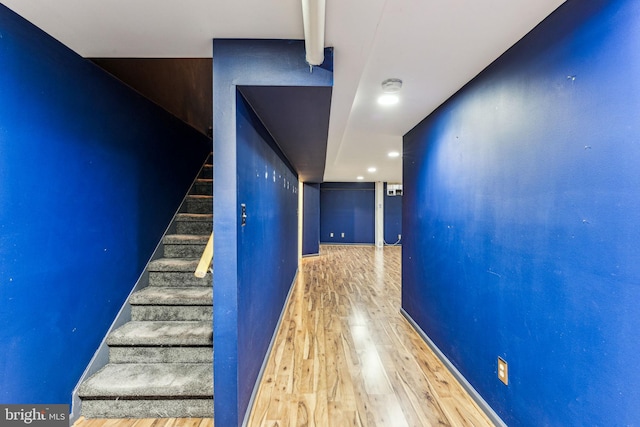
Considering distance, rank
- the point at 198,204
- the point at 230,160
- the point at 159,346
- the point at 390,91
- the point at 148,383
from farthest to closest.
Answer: the point at 198,204, the point at 390,91, the point at 159,346, the point at 148,383, the point at 230,160

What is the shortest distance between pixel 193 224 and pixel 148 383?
4.62ft

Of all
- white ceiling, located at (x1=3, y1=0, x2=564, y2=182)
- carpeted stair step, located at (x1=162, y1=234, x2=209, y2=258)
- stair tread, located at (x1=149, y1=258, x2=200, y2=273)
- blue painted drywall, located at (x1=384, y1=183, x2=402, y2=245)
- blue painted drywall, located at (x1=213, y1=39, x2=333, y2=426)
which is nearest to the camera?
white ceiling, located at (x1=3, y1=0, x2=564, y2=182)

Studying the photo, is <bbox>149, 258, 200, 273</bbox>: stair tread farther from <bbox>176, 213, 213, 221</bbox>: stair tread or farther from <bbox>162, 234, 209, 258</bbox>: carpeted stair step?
<bbox>176, 213, 213, 221</bbox>: stair tread

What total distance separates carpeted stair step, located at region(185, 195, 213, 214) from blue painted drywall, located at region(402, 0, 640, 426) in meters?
2.45

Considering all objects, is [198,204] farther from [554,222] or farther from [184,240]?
[554,222]

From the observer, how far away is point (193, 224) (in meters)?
2.61

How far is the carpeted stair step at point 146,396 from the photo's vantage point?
4.96 feet

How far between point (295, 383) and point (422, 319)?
54.2 inches

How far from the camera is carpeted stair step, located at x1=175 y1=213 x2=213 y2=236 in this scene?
2.60m

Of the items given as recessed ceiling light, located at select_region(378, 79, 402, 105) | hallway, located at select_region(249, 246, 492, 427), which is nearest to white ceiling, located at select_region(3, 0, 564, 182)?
recessed ceiling light, located at select_region(378, 79, 402, 105)

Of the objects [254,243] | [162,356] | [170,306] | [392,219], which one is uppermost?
[254,243]

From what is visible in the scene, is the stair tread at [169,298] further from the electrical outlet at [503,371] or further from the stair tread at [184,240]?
the electrical outlet at [503,371]

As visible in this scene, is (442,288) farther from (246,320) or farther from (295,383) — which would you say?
(246,320)

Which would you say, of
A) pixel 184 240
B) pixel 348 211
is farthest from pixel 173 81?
pixel 348 211
